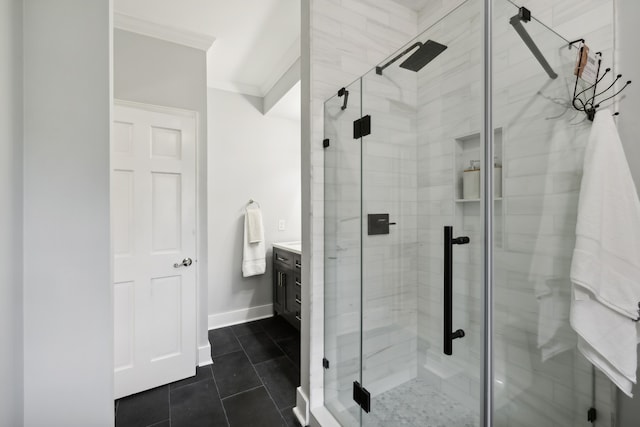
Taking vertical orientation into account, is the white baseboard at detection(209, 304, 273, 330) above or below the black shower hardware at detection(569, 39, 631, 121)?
below

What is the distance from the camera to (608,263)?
0.86m

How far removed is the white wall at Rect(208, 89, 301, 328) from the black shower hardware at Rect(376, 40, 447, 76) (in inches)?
76.7

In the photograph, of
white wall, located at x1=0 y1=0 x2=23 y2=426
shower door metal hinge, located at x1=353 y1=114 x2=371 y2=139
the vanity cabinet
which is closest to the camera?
white wall, located at x1=0 y1=0 x2=23 y2=426

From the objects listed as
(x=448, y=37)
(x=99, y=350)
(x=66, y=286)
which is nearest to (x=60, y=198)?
(x=66, y=286)

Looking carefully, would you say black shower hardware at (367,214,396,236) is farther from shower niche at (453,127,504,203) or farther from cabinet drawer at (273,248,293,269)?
cabinet drawer at (273,248,293,269)

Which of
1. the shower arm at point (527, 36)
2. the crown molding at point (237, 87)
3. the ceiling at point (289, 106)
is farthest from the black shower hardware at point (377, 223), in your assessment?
the crown molding at point (237, 87)

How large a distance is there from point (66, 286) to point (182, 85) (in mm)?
1789

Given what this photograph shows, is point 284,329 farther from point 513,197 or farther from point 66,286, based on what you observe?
point 513,197

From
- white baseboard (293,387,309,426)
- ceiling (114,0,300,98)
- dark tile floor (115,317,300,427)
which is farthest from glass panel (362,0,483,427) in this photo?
ceiling (114,0,300,98)

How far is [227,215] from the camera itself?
2938mm

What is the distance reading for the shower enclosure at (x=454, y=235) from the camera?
0.97 meters

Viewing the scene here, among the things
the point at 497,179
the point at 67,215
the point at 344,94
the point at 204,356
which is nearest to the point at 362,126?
the point at 344,94

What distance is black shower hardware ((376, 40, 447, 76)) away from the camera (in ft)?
4.29

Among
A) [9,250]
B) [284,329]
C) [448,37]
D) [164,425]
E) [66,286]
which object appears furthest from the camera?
[284,329]
